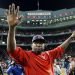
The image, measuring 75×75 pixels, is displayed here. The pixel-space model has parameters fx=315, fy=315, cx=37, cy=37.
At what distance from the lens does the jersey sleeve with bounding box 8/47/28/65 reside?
3811 mm

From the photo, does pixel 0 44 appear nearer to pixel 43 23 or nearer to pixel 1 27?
pixel 1 27

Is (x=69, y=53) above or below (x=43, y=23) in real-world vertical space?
below

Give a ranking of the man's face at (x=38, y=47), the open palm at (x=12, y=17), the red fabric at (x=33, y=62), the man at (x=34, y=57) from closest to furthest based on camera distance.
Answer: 1. the open palm at (x=12, y=17)
2. the man at (x=34, y=57)
3. the red fabric at (x=33, y=62)
4. the man's face at (x=38, y=47)

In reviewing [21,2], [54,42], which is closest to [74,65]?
[54,42]

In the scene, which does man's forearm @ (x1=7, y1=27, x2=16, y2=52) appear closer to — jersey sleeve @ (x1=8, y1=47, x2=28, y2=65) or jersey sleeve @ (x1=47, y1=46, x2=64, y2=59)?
jersey sleeve @ (x1=8, y1=47, x2=28, y2=65)

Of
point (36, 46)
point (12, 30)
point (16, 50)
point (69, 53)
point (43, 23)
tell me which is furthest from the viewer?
point (43, 23)

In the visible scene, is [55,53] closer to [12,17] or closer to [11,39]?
[11,39]

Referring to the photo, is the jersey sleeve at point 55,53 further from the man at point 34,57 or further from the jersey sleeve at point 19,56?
the jersey sleeve at point 19,56

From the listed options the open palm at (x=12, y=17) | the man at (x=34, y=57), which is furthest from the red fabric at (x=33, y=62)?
the open palm at (x=12, y=17)

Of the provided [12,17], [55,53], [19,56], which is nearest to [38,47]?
[19,56]

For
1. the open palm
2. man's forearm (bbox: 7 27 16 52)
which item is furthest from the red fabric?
the open palm

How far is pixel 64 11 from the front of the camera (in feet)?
230

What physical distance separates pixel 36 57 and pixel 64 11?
218ft

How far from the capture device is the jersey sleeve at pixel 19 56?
381cm
